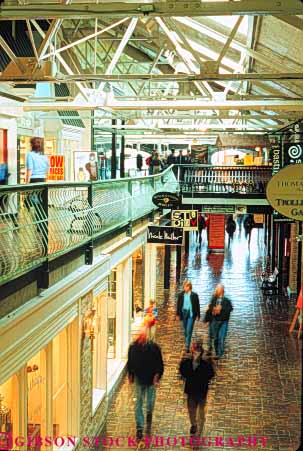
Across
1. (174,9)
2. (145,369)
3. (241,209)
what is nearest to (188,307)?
(145,369)

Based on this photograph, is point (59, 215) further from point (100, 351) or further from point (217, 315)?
point (100, 351)

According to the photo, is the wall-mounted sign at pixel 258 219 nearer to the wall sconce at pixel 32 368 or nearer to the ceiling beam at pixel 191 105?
the ceiling beam at pixel 191 105

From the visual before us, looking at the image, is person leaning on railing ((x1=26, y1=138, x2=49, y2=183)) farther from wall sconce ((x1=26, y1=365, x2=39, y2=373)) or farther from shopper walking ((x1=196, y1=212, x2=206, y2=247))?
shopper walking ((x1=196, y1=212, x2=206, y2=247))

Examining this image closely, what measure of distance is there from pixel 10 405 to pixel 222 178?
20.0 metres

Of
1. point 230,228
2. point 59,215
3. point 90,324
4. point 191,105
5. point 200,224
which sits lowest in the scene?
point 230,228

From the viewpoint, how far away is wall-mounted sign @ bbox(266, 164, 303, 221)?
4613mm

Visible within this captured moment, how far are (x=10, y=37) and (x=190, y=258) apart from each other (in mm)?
15344

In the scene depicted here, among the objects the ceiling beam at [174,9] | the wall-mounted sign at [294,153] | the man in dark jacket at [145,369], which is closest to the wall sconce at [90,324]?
the man in dark jacket at [145,369]

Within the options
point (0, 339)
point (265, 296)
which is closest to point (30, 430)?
point (0, 339)

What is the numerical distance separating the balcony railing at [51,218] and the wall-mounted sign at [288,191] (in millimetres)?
2464

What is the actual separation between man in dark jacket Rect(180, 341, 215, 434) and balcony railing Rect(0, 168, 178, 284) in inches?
70.6

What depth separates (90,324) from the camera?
402 inches

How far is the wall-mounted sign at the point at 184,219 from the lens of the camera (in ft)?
59.6

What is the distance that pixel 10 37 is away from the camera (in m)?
16.6
